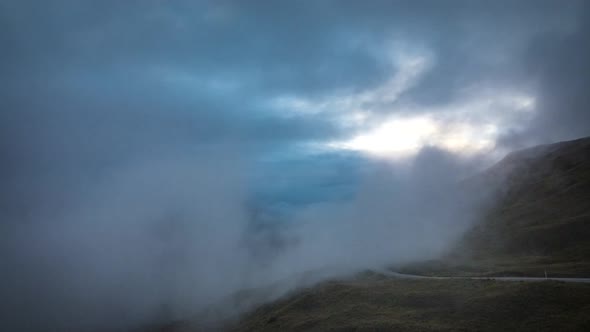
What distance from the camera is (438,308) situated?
45.5 meters

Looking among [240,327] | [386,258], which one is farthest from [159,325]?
[386,258]

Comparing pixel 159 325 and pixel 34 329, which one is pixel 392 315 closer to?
pixel 159 325

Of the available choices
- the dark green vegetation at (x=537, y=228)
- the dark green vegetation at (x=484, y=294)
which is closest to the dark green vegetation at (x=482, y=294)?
the dark green vegetation at (x=484, y=294)

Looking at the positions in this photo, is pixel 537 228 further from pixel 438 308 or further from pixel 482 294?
pixel 438 308

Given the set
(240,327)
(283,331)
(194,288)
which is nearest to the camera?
(283,331)

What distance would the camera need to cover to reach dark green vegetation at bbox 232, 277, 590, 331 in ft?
120

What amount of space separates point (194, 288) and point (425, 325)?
13600cm

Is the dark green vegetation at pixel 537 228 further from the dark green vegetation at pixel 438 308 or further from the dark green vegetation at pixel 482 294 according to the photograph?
the dark green vegetation at pixel 438 308

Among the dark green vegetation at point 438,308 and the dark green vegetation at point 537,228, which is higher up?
the dark green vegetation at point 537,228

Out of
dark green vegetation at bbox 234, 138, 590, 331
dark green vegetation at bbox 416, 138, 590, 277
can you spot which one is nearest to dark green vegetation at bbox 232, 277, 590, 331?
dark green vegetation at bbox 234, 138, 590, 331

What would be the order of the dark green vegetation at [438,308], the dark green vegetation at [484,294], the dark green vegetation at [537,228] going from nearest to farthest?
the dark green vegetation at [438,308] → the dark green vegetation at [484,294] → the dark green vegetation at [537,228]

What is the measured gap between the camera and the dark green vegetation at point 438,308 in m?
36.6

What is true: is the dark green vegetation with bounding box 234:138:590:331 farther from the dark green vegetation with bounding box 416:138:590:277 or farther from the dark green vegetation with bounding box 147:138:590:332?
the dark green vegetation with bounding box 416:138:590:277

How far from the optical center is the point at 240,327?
2810 inches
